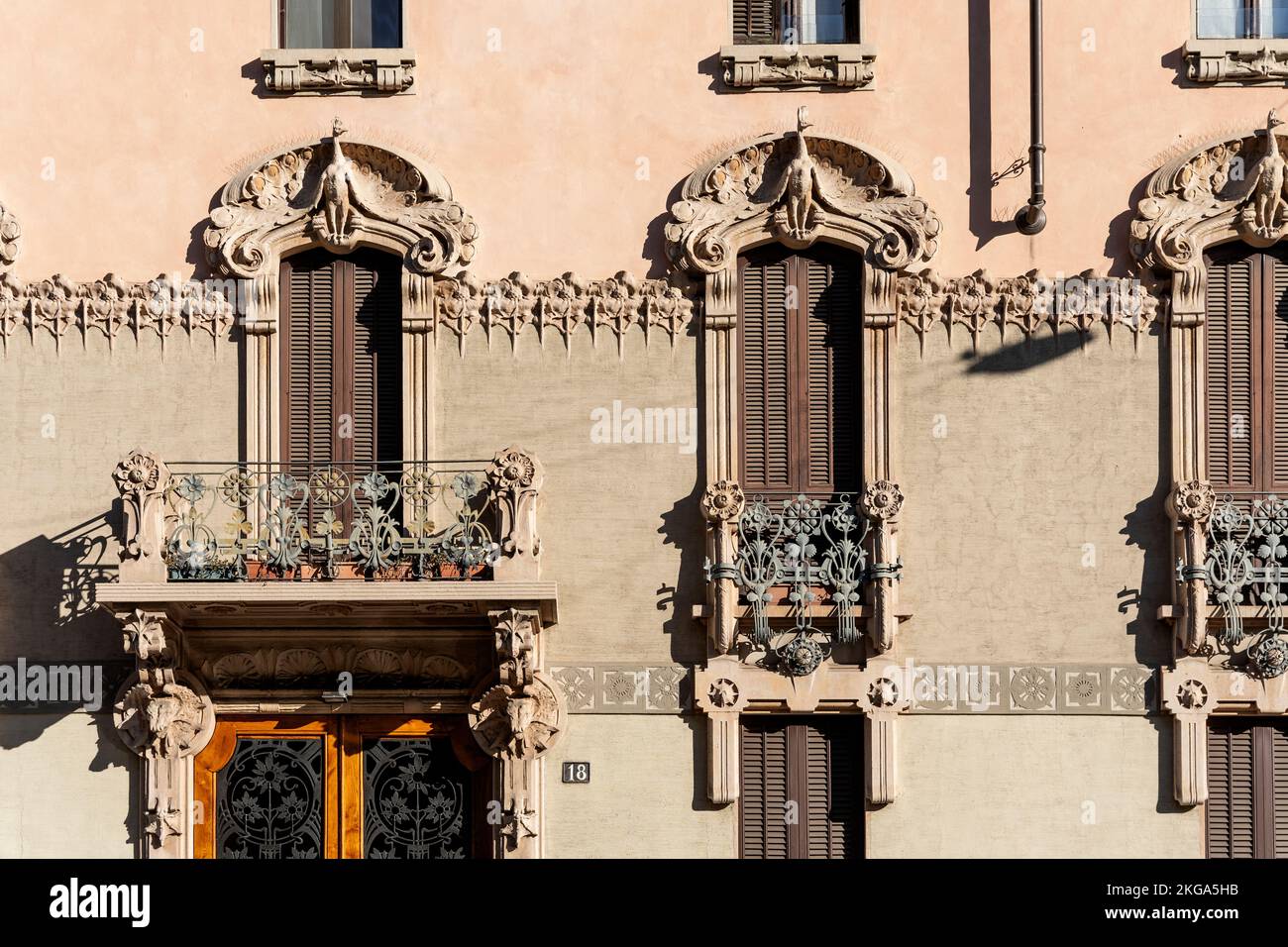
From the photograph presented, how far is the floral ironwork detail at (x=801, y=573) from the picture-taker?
19172mm

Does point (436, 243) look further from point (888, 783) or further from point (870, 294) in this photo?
point (888, 783)

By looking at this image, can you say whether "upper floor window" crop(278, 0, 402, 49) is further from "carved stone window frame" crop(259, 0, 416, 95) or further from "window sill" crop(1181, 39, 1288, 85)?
"window sill" crop(1181, 39, 1288, 85)

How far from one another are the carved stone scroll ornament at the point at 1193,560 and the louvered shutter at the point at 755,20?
566cm

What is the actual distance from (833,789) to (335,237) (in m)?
6.76

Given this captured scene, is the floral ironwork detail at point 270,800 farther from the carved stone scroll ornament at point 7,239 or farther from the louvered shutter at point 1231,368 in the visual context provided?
the louvered shutter at point 1231,368

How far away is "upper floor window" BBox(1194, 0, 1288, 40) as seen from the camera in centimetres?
1995

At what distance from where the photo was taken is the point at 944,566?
19438 millimetres

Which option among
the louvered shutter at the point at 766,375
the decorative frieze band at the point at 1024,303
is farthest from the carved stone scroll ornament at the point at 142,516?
the decorative frieze band at the point at 1024,303

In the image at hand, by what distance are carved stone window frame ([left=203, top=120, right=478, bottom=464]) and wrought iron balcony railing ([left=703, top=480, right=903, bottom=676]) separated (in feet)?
9.66
